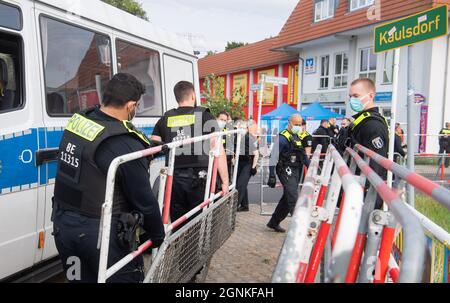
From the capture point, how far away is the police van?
3.25m

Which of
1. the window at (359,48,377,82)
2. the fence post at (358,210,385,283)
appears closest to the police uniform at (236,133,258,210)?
the fence post at (358,210,385,283)

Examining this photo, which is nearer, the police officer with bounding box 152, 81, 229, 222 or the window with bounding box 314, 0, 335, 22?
the police officer with bounding box 152, 81, 229, 222

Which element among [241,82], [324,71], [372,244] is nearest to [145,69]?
[372,244]

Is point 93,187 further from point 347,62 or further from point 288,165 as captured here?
point 347,62

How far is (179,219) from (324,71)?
2310 centimetres

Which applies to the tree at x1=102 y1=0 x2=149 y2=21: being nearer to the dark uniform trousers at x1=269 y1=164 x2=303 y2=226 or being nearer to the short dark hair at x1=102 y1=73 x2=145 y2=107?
the dark uniform trousers at x1=269 y1=164 x2=303 y2=226

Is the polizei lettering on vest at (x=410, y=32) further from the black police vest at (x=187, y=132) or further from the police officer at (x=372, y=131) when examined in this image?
the black police vest at (x=187, y=132)

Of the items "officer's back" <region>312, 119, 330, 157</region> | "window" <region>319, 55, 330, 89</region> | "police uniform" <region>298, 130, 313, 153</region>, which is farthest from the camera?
"window" <region>319, 55, 330, 89</region>

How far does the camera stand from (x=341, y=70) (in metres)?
23.5

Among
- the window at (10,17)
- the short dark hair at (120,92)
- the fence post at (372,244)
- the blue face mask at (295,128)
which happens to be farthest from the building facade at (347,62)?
the fence post at (372,244)

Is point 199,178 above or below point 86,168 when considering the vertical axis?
below

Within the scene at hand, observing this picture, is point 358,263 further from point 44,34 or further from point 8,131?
point 44,34

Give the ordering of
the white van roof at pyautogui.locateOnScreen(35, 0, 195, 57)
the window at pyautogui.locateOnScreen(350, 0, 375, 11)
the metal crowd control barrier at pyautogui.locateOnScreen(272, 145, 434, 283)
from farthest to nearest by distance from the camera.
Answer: the window at pyautogui.locateOnScreen(350, 0, 375, 11) → the white van roof at pyautogui.locateOnScreen(35, 0, 195, 57) → the metal crowd control barrier at pyautogui.locateOnScreen(272, 145, 434, 283)
